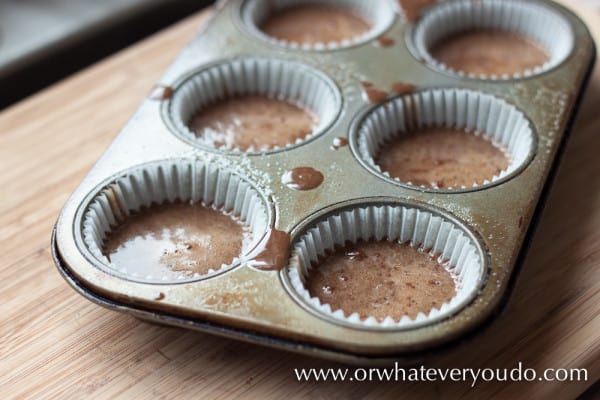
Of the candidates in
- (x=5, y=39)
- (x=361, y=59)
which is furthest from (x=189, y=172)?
(x=5, y=39)

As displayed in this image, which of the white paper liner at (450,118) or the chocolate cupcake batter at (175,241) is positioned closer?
the chocolate cupcake batter at (175,241)

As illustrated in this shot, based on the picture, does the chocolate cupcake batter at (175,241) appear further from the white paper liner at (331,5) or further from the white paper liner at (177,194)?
the white paper liner at (331,5)

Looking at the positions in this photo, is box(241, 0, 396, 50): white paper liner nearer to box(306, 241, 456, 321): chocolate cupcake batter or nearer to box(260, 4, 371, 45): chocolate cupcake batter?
box(260, 4, 371, 45): chocolate cupcake batter

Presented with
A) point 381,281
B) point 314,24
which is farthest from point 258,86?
point 381,281

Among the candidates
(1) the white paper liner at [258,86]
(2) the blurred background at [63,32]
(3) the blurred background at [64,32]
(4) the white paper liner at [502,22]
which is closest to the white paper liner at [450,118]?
(1) the white paper liner at [258,86]

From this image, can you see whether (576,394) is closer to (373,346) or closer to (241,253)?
(373,346)

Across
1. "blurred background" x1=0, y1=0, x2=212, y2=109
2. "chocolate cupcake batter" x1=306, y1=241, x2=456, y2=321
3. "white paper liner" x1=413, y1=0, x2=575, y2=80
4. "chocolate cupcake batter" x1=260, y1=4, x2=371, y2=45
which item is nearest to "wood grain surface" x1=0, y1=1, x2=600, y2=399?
"chocolate cupcake batter" x1=306, y1=241, x2=456, y2=321

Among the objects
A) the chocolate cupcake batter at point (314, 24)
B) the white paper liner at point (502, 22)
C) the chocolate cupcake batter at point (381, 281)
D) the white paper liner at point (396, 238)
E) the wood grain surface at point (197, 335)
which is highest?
the white paper liner at point (502, 22)
